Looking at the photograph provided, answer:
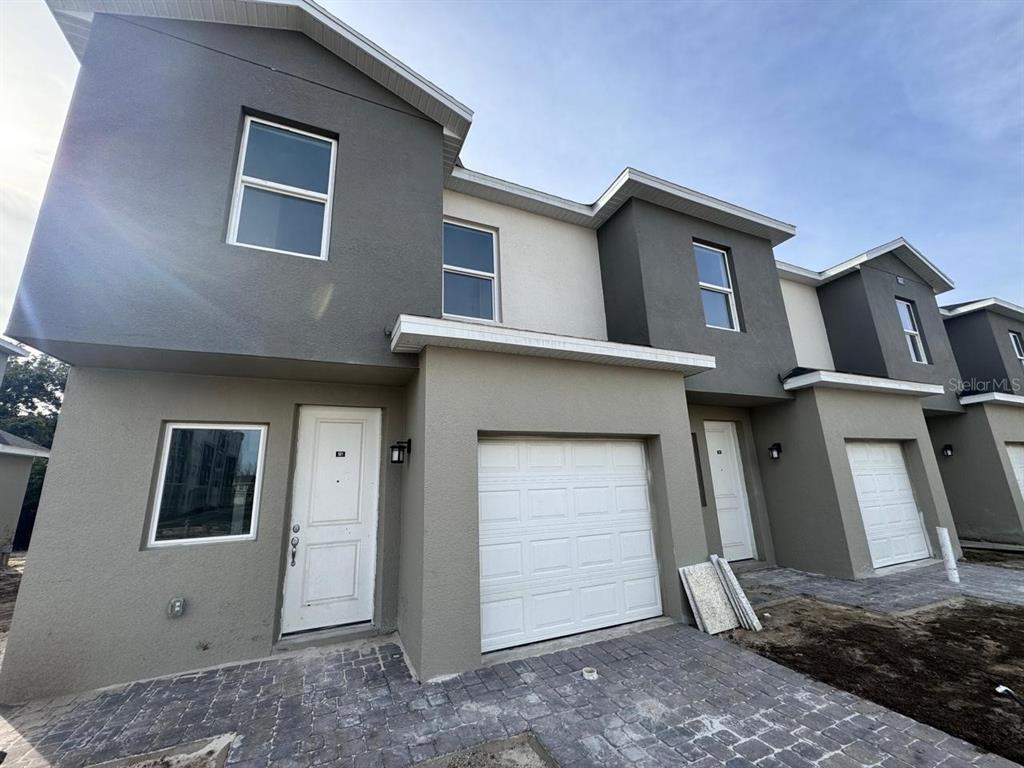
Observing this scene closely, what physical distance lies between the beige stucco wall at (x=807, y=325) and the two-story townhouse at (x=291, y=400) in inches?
224

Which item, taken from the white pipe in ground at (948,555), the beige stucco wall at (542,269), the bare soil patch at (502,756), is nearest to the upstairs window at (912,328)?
the white pipe in ground at (948,555)

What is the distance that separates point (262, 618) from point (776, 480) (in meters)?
8.23

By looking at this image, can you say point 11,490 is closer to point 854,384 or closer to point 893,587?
point 893,587

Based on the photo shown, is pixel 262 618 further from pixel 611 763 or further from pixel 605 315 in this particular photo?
pixel 605 315

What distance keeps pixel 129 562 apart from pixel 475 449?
356cm

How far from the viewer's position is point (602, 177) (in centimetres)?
673

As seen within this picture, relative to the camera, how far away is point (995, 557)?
25.1ft

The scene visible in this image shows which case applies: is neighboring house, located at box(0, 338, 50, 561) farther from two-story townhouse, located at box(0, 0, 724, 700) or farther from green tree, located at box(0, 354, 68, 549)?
green tree, located at box(0, 354, 68, 549)

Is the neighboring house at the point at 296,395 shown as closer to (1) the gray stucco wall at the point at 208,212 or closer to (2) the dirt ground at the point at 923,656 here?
(1) the gray stucco wall at the point at 208,212

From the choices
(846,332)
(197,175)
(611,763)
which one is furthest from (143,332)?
(846,332)

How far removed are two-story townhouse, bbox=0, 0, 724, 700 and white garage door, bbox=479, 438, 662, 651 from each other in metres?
0.03

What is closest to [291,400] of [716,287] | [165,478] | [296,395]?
[296,395]

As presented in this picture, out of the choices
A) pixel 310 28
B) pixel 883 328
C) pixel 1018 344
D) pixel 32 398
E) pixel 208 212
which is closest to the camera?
pixel 208 212

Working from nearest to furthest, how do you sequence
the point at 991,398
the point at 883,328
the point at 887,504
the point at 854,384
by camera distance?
the point at 854,384 → the point at 887,504 → the point at 883,328 → the point at 991,398
